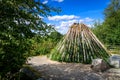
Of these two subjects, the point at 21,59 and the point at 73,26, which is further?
the point at 73,26

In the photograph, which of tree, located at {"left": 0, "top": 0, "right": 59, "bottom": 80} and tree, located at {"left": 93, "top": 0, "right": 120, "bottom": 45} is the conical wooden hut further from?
tree, located at {"left": 93, "top": 0, "right": 120, "bottom": 45}

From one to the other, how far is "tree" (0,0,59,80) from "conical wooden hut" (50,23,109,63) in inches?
245

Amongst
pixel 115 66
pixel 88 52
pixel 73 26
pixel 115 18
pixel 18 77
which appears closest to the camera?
pixel 18 77

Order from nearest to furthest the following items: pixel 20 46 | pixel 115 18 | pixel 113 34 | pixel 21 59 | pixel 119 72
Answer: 1. pixel 20 46
2. pixel 21 59
3. pixel 119 72
4. pixel 113 34
5. pixel 115 18

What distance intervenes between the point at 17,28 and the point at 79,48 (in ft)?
24.2

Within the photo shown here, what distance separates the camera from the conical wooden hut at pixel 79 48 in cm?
1262

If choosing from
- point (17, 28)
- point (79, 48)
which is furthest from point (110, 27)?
point (17, 28)

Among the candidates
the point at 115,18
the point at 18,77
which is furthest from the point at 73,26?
the point at 115,18

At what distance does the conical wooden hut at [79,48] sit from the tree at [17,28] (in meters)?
6.23

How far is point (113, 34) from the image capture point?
106 ft

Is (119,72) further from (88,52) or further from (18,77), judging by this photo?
(18,77)

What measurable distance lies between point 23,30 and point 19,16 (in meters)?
0.40

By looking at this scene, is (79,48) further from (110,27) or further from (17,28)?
(110,27)

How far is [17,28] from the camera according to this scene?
228 inches
